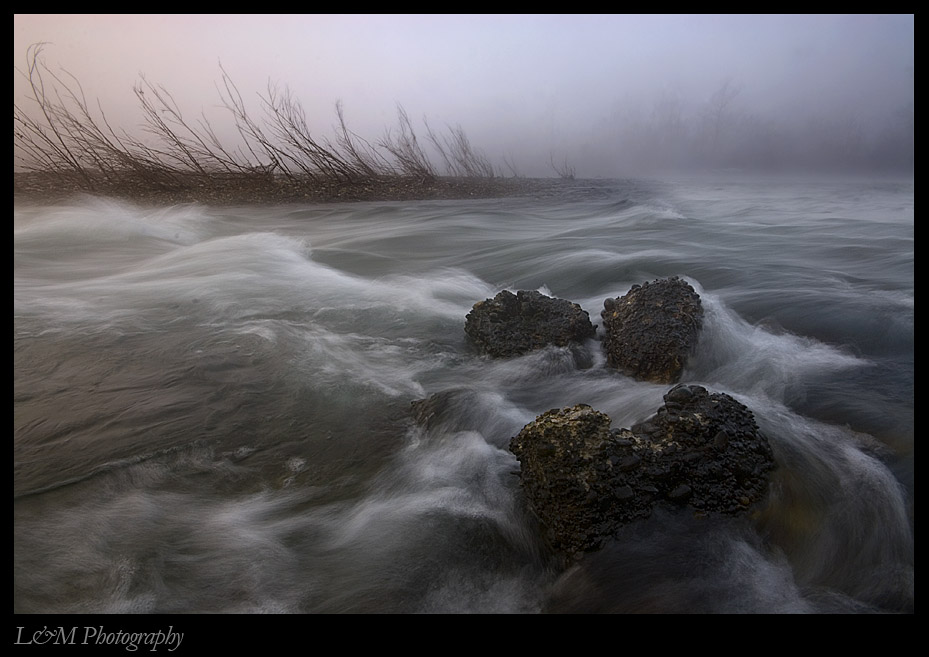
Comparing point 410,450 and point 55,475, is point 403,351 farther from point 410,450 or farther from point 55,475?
point 55,475

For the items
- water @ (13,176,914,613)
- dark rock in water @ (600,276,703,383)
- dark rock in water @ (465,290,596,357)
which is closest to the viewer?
water @ (13,176,914,613)

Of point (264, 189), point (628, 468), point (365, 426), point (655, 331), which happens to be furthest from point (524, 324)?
point (264, 189)

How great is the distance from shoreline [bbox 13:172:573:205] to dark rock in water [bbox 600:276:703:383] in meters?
3.06

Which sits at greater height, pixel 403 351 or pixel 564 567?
pixel 403 351

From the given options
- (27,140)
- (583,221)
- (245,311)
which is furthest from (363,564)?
(583,221)

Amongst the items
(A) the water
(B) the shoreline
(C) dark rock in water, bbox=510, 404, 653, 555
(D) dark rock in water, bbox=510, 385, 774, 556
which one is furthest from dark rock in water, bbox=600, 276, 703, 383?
(B) the shoreline

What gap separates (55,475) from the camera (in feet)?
7.70

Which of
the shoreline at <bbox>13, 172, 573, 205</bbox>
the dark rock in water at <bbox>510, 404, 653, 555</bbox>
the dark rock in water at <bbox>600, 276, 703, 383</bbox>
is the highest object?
the shoreline at <bbox>13, 172, 573, 205</bbox>

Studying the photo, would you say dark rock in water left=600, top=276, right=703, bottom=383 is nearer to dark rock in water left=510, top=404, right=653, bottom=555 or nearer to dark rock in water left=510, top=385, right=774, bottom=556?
dark rock in water left=510, top=385, right=774, bottom=556

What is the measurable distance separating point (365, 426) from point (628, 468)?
1.31m

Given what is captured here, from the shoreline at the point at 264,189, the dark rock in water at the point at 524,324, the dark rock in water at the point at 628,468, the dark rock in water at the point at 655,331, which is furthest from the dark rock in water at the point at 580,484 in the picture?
the shoreline at the point at 264,189

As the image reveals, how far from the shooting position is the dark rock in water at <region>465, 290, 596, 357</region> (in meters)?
3.57

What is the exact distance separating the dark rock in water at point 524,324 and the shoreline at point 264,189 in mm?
2403

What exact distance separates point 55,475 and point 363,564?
1.28 metres
